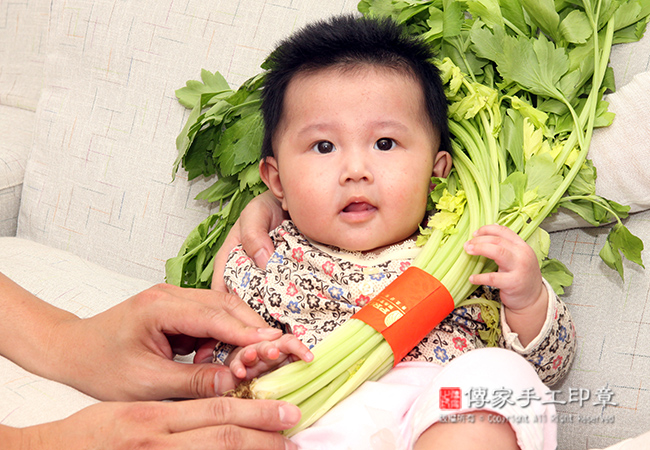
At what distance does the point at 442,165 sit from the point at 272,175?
0.38 m

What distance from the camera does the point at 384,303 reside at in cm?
99

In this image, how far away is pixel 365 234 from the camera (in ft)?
3.64

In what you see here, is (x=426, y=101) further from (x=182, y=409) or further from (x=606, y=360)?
(x=182, y=409)

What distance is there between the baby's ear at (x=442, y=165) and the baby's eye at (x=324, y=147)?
23 centimetres

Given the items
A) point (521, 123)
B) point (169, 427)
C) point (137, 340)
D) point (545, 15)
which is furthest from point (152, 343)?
point (545, 15)

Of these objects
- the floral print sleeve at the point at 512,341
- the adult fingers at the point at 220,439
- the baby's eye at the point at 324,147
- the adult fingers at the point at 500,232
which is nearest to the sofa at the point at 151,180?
the floral print sleeve at the point at 512,341

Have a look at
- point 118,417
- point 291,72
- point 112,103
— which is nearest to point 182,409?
point 118,417

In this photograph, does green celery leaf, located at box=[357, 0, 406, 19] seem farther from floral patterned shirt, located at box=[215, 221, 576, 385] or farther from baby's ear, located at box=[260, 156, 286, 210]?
floral patterned shirt, located at box=[215, 221, 576, 385]

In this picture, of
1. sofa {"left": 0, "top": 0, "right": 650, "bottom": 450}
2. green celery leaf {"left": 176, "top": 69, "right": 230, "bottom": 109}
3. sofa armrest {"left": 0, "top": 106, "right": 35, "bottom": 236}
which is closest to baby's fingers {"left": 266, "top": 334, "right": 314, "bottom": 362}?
sofa {"left": 0, "top": 0, "right": 650, "bottom": 450}

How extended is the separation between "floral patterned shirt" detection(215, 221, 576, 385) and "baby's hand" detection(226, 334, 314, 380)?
13 cm

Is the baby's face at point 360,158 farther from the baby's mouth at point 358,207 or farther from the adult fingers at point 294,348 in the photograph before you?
the adult fingers at point 294,348

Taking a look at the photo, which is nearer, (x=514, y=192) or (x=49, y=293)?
(x=514, y=192)

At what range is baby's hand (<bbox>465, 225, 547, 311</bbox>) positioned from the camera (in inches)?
38.6

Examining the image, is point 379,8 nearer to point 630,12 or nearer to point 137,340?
point 630,12
